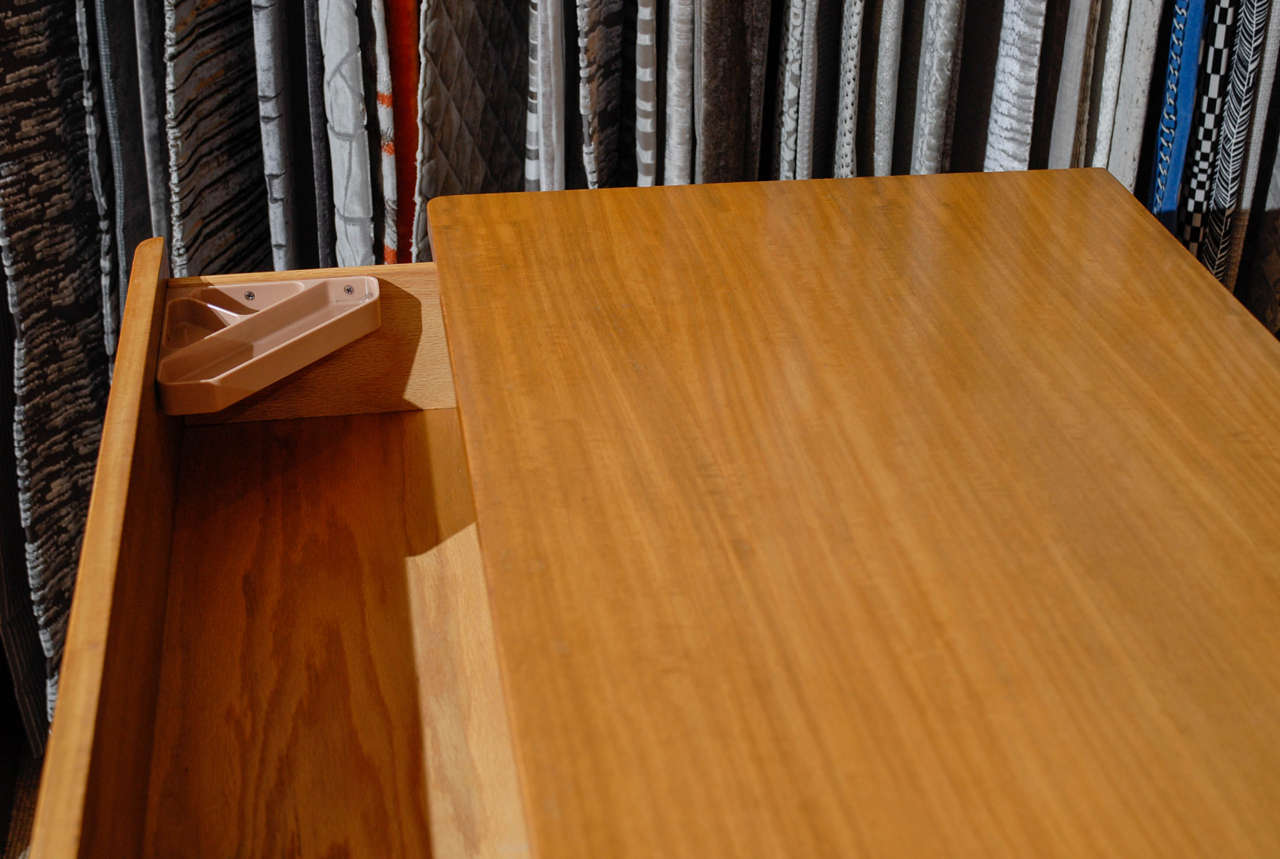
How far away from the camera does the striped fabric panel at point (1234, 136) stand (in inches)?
45.6

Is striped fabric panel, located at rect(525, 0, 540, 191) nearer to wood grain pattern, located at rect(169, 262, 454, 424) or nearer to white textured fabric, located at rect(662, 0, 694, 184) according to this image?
white textured fabric, located at rect(662, 0, 694, 184)

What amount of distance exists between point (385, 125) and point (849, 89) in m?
0.44

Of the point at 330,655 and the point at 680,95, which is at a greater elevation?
the point at 680,95

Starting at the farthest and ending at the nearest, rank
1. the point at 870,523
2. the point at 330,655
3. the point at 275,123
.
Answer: the point at 275,123 → the point at 330,655 → the point at 870,523

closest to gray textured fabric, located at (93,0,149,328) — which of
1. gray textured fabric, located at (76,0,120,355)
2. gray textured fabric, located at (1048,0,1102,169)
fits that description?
gray textured fabric, located at (76,0,120,355)

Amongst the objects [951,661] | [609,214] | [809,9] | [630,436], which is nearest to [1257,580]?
[951,661]

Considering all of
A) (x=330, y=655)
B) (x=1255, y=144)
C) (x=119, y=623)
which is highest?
(x=1255, y=144)

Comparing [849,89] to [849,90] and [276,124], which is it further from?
[276,124]

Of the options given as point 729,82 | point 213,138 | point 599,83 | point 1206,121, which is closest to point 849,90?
point 729,82

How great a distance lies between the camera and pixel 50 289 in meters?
1.20

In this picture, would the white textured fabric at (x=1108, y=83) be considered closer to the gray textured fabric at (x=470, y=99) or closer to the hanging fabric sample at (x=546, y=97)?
the hanging fabric sample at (x=546, y=97)

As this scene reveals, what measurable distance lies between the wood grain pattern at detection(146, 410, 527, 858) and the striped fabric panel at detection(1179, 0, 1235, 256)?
0.77 meters

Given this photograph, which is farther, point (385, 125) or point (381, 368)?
point (385, 125)

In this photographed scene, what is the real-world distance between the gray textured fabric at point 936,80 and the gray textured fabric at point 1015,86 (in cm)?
5
